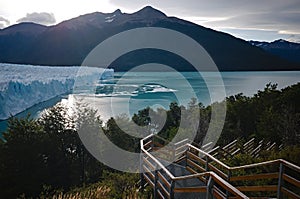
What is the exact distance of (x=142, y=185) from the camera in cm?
730

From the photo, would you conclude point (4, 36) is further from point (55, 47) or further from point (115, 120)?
point (115, 120)

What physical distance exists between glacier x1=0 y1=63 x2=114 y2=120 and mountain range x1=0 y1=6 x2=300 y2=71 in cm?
5055

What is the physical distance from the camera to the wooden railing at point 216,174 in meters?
4.24

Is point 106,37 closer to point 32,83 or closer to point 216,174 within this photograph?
point 32,83

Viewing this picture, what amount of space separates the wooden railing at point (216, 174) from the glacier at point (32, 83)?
16.8m

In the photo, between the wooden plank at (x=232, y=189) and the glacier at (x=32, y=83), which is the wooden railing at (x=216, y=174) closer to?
the wooden plank at (x=232, y=189)

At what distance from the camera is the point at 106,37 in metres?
135

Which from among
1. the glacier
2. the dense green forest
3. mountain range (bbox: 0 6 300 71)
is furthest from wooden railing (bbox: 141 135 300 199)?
mountain range (bbox: 0 6 300 71)

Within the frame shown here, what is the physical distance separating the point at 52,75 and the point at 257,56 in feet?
350

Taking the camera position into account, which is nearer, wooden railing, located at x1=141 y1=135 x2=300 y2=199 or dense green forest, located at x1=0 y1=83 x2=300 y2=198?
wooden railing, located at x1=141 y1=135 x2=300 y2=199

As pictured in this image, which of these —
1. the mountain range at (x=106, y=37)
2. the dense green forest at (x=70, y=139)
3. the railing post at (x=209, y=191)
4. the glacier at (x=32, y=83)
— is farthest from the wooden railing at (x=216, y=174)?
the mountain range at (x=106, y=37)

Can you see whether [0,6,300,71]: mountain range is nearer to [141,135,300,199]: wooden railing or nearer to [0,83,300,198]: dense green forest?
[0,83,300,198]: dense green forest

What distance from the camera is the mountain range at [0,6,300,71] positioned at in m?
103

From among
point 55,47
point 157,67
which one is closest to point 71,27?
point 55,47
